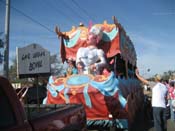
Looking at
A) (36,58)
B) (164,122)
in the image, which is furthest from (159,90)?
(36,58)

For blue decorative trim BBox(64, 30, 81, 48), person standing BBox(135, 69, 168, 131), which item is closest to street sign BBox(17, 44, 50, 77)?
person standing BBox(135, 69, 168, 131)

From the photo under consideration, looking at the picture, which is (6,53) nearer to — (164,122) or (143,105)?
(143,105)

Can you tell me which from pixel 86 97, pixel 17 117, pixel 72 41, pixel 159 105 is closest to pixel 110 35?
pixel 72 41

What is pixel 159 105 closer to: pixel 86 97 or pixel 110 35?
pixel 86 97

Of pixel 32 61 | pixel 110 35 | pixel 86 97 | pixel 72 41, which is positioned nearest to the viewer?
pixel 32 61

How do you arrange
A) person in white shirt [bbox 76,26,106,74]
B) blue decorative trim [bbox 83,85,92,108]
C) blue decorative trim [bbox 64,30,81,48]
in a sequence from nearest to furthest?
blue decorative trim [bbox 83,85,92,108] → person in white shirt [bbox 76,26,106,74] → blue decorative trim [bbox 64,30,81,48]

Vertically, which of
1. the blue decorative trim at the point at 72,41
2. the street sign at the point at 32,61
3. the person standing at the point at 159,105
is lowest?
the person standing at the point at 159,105

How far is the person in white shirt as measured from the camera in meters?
12.2

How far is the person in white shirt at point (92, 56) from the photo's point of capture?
12175 mm

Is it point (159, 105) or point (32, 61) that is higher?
point (32, 61)

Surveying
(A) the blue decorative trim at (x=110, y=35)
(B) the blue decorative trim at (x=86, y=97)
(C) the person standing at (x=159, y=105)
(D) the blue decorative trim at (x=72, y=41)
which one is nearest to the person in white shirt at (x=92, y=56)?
(A) the blue decorative trim at (x=110, y=35)

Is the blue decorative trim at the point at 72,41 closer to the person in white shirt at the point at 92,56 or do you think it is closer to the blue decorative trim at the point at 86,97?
the person in white shirt at the point at 92,56

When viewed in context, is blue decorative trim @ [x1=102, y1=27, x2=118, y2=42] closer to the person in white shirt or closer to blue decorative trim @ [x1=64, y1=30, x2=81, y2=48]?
the person in white shirt

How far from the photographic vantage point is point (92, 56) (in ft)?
→ 40.5
